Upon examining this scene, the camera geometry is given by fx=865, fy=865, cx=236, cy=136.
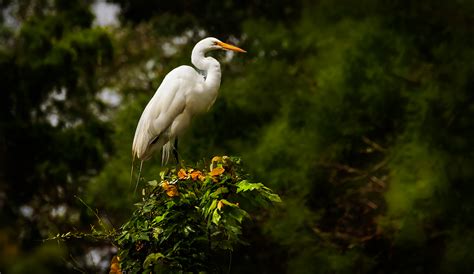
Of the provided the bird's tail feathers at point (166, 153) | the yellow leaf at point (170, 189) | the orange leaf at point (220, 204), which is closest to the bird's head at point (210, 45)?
the bird's tail feathers at point (166, 153)

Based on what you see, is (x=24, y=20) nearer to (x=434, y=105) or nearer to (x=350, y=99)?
Result: (x=350, y=99)

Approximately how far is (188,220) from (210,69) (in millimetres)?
934

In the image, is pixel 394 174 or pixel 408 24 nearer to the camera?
pixel 394 174

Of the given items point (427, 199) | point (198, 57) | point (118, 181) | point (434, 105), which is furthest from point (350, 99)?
point (198, 57)

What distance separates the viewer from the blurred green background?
561cm

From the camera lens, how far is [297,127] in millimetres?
5941

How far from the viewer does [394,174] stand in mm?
5562

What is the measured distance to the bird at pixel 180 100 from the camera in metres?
3.23

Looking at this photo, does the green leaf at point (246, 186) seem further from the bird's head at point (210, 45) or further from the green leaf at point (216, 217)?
the bird's head at point (210, 45)

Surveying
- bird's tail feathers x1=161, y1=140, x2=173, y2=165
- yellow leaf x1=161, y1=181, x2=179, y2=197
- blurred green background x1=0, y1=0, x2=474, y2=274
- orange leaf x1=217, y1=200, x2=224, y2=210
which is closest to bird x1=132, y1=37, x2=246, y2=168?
bird's tail feathers x1=161, y1=140, x2=173, y2=165

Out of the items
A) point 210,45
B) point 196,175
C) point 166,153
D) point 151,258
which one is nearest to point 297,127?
point 166,153

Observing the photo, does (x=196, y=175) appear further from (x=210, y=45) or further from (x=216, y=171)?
(x=210, y=45)

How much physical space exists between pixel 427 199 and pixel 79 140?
9.99 feet

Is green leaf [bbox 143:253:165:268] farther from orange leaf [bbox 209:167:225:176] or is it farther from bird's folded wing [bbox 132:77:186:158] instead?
bird's folded wing [bbox 132:77:186:158]
